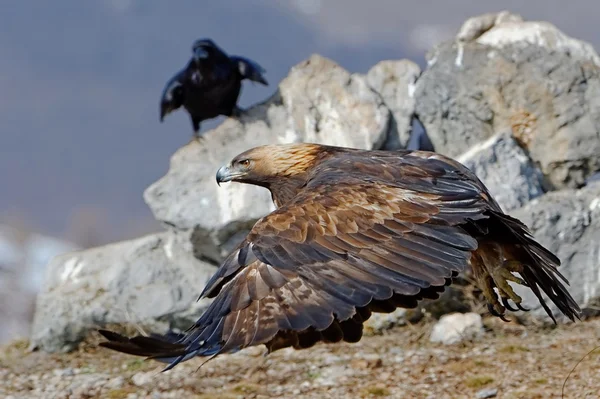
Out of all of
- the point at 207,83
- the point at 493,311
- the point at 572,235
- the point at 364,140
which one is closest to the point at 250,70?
the point at 207,83

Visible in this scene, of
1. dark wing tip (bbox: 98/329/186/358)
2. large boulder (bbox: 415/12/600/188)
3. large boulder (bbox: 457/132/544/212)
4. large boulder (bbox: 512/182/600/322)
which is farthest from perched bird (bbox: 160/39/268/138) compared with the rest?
dark wing tip (bbox: 98/329/186/358)

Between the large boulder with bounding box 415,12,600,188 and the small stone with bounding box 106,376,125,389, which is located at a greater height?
the large boulder with bounding box 415,12,600,188

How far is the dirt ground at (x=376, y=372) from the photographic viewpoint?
6.14 meters

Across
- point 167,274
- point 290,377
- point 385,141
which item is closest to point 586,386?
point 290,377

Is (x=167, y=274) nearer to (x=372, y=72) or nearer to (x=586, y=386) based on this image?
(x=372, y=72)

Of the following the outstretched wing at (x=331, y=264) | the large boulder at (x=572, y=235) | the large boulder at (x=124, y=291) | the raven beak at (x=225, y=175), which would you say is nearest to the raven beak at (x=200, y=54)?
the large boulder at (x=124, y=291)

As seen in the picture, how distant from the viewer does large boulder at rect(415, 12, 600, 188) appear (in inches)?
332

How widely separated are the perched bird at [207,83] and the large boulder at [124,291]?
4.66 feet

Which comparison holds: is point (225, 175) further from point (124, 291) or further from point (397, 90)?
point (397, 90)

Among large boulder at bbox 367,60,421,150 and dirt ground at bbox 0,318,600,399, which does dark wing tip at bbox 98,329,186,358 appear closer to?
dirt ground at bbox 0,318,600,399

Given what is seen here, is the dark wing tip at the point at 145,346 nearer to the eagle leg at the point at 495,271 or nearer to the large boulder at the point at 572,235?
the eagle leg at the point at 495,271

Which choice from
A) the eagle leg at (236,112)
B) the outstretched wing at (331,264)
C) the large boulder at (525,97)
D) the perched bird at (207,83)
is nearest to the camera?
the outstretched wing at (331,264)

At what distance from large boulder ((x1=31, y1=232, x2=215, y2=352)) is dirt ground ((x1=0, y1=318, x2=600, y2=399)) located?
592 mm

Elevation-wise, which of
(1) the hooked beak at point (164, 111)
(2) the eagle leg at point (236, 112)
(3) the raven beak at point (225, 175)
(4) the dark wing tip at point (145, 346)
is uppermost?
(1) the hooked beak at point (164, 111)
